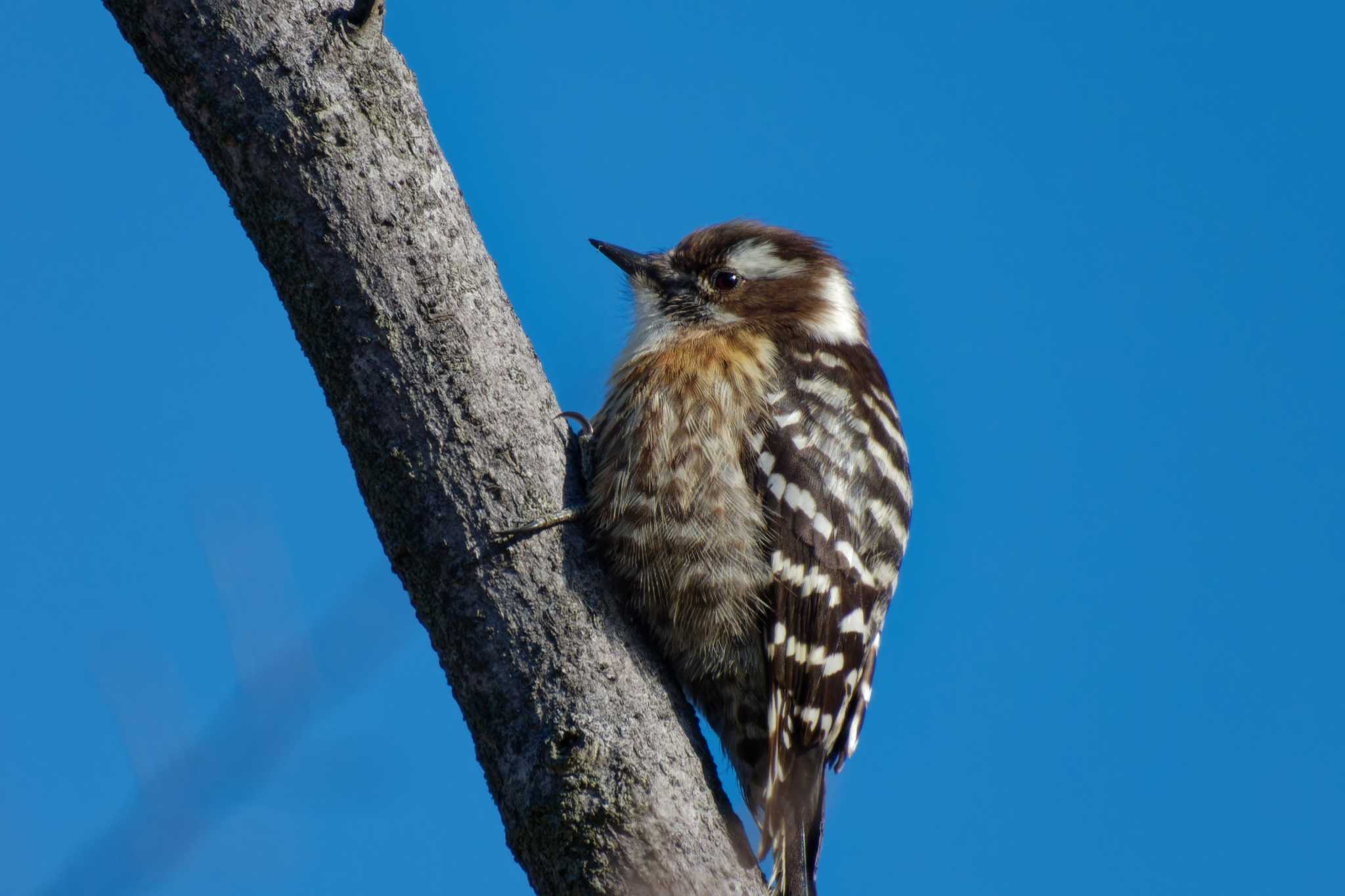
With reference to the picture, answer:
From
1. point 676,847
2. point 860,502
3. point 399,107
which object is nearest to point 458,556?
point 676,847

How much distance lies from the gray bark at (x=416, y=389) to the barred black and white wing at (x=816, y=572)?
0.77 metres

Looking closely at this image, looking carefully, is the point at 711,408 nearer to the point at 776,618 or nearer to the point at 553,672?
the point at 776,618

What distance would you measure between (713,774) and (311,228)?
5.60ft

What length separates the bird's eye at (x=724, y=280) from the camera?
15.6ft

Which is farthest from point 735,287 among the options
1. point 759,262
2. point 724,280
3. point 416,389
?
point 416,389

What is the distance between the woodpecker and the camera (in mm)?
3584

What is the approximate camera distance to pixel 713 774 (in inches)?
121

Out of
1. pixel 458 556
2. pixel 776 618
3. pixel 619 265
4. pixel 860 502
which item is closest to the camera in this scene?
pixel 458 556

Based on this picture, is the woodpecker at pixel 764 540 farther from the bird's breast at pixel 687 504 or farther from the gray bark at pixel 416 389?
the gray bark at pixel 416 389

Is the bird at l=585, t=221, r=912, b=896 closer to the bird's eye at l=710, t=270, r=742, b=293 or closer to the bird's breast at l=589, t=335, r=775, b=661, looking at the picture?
the bird's breast at l=589, t=335, r=775, b=661

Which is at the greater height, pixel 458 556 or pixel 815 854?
pixel 458 556

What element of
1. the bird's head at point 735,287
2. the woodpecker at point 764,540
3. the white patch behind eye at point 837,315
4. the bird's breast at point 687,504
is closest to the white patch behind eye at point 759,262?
the bird's head at point 735,287

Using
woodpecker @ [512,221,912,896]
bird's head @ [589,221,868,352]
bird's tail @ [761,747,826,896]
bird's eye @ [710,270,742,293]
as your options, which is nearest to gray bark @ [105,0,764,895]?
woodpecker @ [512,221,912,896]

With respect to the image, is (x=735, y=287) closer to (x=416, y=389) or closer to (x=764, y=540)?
(x=764, y=540)
